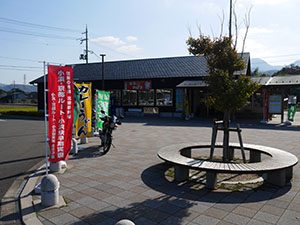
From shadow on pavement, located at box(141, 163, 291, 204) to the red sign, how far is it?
18172 mm

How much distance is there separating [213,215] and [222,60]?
3.44 meters

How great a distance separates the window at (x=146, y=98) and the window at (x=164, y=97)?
1.93 ft

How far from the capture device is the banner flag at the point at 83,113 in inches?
356

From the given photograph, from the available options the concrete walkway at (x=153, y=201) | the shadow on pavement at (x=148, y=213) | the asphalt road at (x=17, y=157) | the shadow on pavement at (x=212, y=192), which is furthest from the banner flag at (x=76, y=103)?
the shadow on pavement at (x=148, y=213)

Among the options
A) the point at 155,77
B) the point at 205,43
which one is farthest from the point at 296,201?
the point at 155,77

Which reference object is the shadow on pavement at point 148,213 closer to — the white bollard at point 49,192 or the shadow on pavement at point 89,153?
the white bollard at point 49,192

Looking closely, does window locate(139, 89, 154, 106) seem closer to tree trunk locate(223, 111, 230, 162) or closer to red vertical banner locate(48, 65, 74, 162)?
tree trunk locate(223, 111, 230, 162)

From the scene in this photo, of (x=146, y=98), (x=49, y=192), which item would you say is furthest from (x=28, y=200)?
(x=146, y=98)

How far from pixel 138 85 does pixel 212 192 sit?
19.4 meters

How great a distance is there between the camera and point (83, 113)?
909 centimetres

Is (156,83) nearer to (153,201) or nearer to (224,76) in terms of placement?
(224,76)

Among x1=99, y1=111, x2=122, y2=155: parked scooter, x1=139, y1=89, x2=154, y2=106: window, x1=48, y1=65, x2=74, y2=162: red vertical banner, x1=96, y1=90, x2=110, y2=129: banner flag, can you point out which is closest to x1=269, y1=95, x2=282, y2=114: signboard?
x1=139, y1=89, x2=154, y2=106: window

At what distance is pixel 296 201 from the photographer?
4340 millimetres

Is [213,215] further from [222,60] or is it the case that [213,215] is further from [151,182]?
[222,60]
